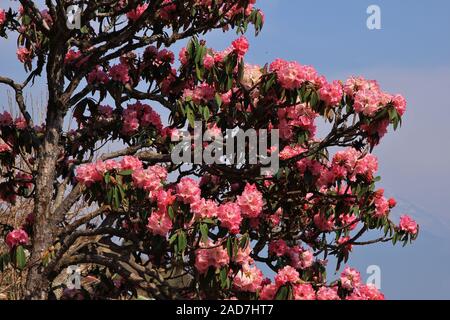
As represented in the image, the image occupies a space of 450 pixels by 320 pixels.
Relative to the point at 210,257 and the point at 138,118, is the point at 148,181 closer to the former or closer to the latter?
the point at 210,257

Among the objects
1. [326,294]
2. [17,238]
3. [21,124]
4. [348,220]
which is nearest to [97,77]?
[21,124]

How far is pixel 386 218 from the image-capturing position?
6.79 meters

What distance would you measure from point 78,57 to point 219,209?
8.37 ft

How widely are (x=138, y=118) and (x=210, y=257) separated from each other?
2.31 metres

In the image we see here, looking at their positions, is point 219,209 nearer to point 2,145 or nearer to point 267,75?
point 267,75

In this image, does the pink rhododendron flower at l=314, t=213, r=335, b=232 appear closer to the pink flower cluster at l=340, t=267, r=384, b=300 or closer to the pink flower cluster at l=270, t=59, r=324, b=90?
the pink flower cluster at l=340, t=267, r=384, b=300

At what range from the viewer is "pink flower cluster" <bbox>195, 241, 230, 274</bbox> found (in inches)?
208

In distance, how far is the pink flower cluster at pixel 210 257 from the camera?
208 inches

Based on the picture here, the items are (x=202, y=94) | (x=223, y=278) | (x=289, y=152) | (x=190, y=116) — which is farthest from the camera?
(x=289, y=152)

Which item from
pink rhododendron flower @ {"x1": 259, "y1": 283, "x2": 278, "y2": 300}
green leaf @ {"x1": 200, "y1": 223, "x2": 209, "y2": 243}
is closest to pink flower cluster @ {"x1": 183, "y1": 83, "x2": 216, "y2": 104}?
green leaf @ {"x1": 200, "y1": 223, "x2": 209, "y2": 243}

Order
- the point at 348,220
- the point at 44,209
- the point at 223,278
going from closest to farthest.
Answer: the point at 223,278 < the point at 44,209 < the point at 348,220

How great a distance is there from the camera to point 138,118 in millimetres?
7188
